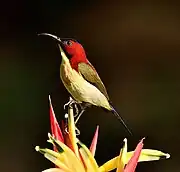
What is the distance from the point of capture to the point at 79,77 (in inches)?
42.6

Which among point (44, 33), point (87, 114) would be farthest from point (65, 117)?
point (44, 33)

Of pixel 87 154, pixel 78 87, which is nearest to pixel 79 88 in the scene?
pixel 78 87

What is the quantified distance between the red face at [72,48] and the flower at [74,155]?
0.35ft

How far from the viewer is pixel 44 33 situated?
121 centimetres

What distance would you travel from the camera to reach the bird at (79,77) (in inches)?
42.7

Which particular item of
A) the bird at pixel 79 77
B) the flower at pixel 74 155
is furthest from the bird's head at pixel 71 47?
the flower at pixel 74 155

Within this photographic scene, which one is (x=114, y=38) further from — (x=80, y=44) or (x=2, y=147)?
(x=2, y=147)

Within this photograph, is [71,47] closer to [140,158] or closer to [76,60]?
[76,60]

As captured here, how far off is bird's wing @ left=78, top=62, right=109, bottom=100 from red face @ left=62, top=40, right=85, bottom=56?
22mm

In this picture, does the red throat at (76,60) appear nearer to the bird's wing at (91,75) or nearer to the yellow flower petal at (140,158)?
the bird's wing at (91,75)

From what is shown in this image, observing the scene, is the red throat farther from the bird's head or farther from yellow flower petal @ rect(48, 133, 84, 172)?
yellow flower petal @ rect(48, 133, 84, 172)

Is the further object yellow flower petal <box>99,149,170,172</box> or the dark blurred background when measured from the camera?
the dark blurred background

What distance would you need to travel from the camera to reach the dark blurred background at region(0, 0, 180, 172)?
4.07ft

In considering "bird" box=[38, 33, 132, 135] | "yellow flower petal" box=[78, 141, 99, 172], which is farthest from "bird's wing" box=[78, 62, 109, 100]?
"yellow flower petal" box=[78, 141, 99, 172]
